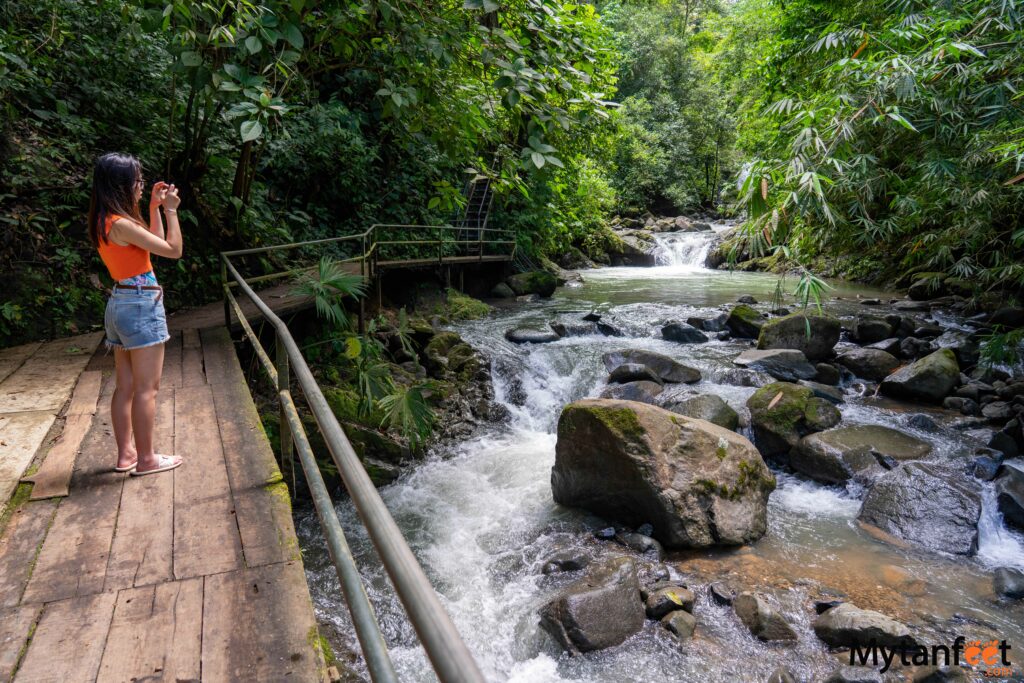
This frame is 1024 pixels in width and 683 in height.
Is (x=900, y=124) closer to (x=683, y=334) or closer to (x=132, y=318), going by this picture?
(x=132, y=318)

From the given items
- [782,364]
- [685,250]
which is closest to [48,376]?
[782,364]

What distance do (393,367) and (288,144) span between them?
4974 mm

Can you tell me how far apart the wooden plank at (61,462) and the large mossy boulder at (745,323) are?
1016cm

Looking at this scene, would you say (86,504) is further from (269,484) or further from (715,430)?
(715,430)

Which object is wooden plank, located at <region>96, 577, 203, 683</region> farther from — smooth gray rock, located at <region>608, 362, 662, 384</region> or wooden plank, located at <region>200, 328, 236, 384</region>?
smooth gray rock, located at <region>608, 362, 662, 384</region>

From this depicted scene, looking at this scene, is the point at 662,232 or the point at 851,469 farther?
the point at 662,232

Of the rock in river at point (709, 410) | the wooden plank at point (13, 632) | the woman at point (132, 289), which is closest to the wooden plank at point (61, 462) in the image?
the woman at point (132, 289)

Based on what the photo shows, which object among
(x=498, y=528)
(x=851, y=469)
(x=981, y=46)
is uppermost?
(x=981, y=46)

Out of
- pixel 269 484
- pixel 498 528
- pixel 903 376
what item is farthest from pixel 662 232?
pixel 269 484

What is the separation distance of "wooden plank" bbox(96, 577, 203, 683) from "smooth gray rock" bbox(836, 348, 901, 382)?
9265 millimetres

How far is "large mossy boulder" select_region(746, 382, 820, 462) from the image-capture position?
6602 mm

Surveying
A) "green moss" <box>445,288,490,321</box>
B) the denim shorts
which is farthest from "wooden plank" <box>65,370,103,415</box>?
"green moss" <box>445,288,490,321</box>

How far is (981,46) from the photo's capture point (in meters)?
4.49

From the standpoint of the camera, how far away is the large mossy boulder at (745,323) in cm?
1086
